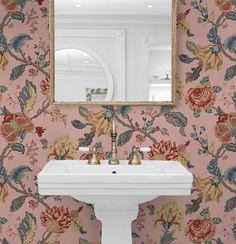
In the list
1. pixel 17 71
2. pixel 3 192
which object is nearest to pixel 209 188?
pixel 3 192

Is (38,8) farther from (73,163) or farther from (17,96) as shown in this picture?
(73,163)

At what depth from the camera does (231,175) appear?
91.9 inches

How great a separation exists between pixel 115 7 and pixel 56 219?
130 centimetres

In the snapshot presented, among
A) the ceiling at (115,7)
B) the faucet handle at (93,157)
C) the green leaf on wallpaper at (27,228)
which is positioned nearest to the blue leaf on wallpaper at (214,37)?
the ceiling at (115,7)

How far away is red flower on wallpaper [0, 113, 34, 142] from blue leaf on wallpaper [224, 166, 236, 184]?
3.87 ft

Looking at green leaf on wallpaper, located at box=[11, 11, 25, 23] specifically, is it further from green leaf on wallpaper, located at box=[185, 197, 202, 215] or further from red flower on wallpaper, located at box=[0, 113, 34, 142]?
green leaf on wallpaper, located at box=[185, 197, 202, 215]

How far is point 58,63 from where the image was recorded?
2287 mm

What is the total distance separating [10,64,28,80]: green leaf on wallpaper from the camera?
230 cm

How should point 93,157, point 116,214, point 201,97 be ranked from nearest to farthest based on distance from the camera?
point 116,214 < point 93,157 < point 201,97

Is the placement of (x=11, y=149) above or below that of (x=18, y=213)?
above

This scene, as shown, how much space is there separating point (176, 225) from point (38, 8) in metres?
1.52

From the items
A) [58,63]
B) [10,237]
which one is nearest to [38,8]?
[58,63]

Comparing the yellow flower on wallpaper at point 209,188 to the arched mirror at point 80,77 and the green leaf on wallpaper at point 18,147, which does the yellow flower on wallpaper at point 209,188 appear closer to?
the arched mirror at point 80,77

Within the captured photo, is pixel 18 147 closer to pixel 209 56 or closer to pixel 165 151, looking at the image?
pixel 165 151
